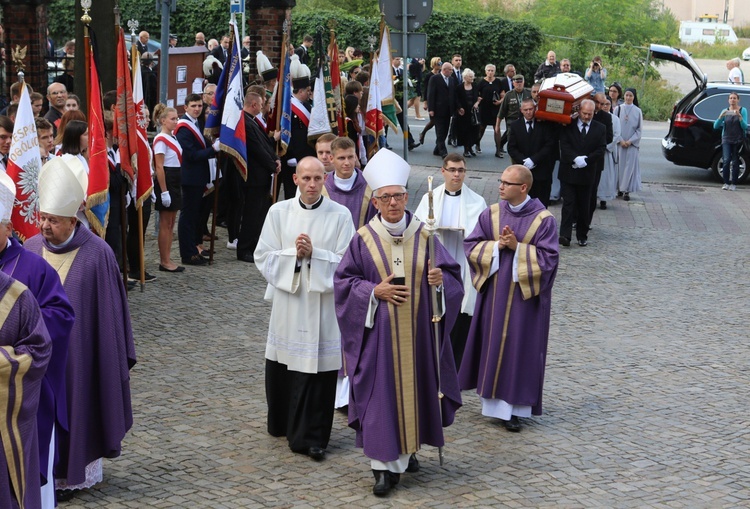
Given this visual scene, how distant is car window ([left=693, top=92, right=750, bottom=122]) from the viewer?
69.3 feet

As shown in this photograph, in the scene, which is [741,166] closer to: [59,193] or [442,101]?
[442,101]

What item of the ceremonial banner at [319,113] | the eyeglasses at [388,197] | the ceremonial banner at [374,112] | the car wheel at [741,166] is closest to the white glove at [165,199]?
the ceremonial banner at [319,113]

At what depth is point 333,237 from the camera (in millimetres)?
7445

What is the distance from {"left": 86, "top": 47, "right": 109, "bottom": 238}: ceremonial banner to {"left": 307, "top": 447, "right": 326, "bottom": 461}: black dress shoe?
3524 mm

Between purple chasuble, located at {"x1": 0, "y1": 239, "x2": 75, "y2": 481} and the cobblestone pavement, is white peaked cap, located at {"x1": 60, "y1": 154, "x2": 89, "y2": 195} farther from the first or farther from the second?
the cobblestone pavement

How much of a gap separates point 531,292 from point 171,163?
17.9 ft

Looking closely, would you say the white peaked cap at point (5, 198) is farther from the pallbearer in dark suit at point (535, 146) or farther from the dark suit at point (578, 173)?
the dark suit at point (578, 173)

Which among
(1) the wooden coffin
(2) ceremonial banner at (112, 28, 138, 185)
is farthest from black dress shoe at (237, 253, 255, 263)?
(1) the wooden coffin

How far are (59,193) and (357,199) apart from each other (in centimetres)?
296

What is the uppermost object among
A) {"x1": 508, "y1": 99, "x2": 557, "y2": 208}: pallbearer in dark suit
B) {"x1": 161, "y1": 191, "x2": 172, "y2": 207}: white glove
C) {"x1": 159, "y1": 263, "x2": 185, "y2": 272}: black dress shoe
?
{"x1": 508, "y1": 99, "x2": 557, "y2": 208}: pallbearer in dark suit

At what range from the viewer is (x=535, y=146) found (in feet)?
49.1

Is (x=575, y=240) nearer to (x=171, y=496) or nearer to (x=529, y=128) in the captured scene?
(x=529, y=128)

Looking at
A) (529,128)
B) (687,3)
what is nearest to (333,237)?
(529,128)

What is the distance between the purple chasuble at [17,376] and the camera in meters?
4.98
